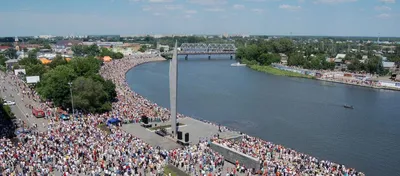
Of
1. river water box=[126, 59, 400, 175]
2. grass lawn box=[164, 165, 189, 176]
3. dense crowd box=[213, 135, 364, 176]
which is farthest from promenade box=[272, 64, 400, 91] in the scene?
grass lawn box=[164, 165, 189, 176]

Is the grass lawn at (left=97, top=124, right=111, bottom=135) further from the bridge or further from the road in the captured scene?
the bridge

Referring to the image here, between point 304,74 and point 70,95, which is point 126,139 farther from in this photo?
point 304,74

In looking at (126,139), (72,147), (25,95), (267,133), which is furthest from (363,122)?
(25,95)

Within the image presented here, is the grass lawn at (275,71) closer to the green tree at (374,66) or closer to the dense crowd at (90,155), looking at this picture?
the green tree at (374,66)

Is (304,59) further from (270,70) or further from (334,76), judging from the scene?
(334,76)

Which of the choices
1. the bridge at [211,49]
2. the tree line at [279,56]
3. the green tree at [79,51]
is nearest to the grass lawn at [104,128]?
the tree line at [279,56]

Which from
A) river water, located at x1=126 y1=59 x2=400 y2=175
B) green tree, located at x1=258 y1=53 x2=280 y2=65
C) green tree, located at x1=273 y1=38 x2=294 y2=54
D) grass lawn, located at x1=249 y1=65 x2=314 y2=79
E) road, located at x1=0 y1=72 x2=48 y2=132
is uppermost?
green tree, located at x1=273 y1=38 x2=294 y2=54

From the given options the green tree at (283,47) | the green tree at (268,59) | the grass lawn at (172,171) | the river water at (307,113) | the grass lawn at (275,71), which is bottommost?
the river water at (307,113)
